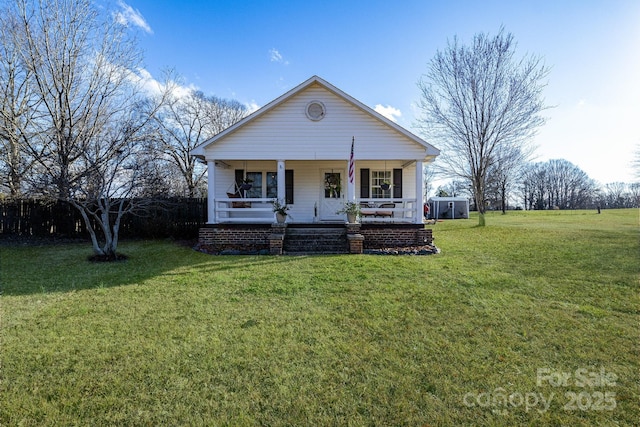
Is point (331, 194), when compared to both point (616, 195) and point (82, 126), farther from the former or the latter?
point (616, 195)

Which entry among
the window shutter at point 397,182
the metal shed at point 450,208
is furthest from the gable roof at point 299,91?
the metal shed at point 450,208

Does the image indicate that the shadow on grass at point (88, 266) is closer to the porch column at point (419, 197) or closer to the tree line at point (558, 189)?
the porch column at point (419, 197)

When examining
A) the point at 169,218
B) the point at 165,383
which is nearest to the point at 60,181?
the point at 169,218

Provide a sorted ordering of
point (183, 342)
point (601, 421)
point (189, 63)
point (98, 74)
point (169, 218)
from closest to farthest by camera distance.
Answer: point (601, 421), point (183, 342), point (98, 74), point (169, 218), point (189, 63)

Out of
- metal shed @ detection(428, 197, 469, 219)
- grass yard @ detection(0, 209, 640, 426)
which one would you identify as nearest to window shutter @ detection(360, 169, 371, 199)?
Answer: grass yard @ detection(0, 209, 640, 426)

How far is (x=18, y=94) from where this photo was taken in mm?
13188

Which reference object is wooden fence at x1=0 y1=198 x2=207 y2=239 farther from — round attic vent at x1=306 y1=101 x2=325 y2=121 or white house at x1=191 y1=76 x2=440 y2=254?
round attic vent at x1=306 y1=101 x2=325 y2=121

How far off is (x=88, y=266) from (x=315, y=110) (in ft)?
27.7

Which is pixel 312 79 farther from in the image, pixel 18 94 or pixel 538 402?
pixel 18 94

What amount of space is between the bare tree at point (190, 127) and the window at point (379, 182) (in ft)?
46.7

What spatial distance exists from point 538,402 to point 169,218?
13574 mm

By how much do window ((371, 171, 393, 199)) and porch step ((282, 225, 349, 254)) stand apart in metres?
3.52

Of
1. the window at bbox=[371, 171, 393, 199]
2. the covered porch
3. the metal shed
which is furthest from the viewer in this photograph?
the metal shed

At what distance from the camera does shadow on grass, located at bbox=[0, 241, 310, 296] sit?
578 cm
